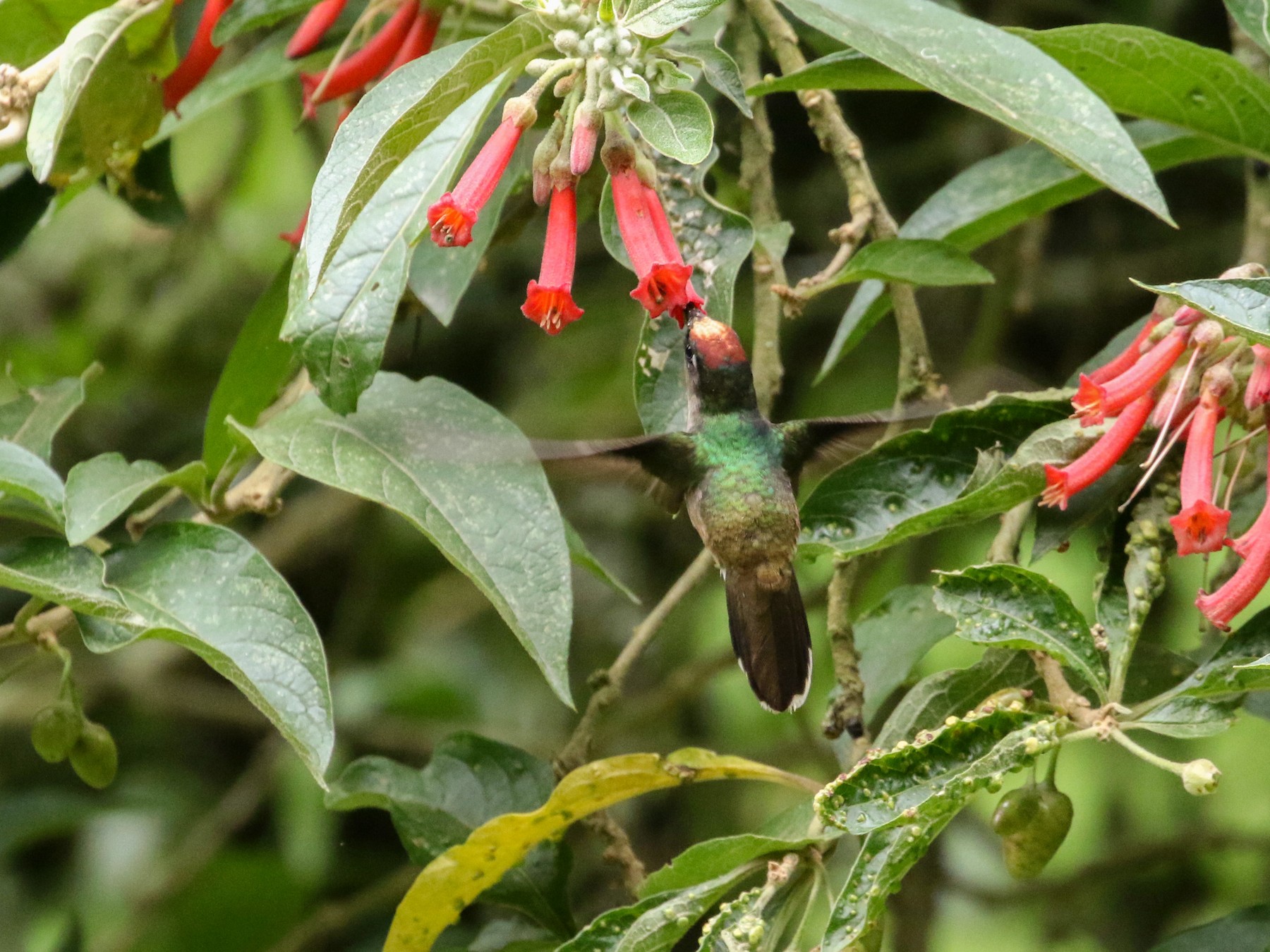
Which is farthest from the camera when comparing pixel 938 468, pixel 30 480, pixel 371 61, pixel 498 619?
pixel 498 619

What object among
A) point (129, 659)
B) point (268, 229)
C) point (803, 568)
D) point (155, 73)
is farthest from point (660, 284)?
point (268, 229)

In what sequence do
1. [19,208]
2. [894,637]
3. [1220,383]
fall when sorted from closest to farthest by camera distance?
[1220,383] → [894,637] → [19,208]

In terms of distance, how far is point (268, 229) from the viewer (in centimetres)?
438

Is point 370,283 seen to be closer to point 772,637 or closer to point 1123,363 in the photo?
point 772,637

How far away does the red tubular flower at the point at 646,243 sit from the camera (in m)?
1.54

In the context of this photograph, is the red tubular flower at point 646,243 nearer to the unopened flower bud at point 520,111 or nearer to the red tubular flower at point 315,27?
the unopened flower bud at point 520,111

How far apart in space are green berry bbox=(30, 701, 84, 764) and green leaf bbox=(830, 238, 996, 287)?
1.17 m

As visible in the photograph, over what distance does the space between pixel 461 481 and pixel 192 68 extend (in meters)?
0.93

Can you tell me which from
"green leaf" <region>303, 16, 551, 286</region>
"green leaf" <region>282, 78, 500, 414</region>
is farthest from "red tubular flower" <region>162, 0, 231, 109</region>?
"green leaf" <region>303, 16, 551, 286</region>

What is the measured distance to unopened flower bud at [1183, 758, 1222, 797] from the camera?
1.34 m

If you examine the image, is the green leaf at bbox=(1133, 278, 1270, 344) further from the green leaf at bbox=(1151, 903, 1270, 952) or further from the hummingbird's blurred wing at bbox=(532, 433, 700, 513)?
the green leaf at bbox=(1151, 903, 1270, 952)

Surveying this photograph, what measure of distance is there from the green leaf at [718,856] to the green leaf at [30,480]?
2.88 feet

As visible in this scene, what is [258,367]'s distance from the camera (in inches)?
82.0

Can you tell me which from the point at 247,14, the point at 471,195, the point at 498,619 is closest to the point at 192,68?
the point at 247,14
